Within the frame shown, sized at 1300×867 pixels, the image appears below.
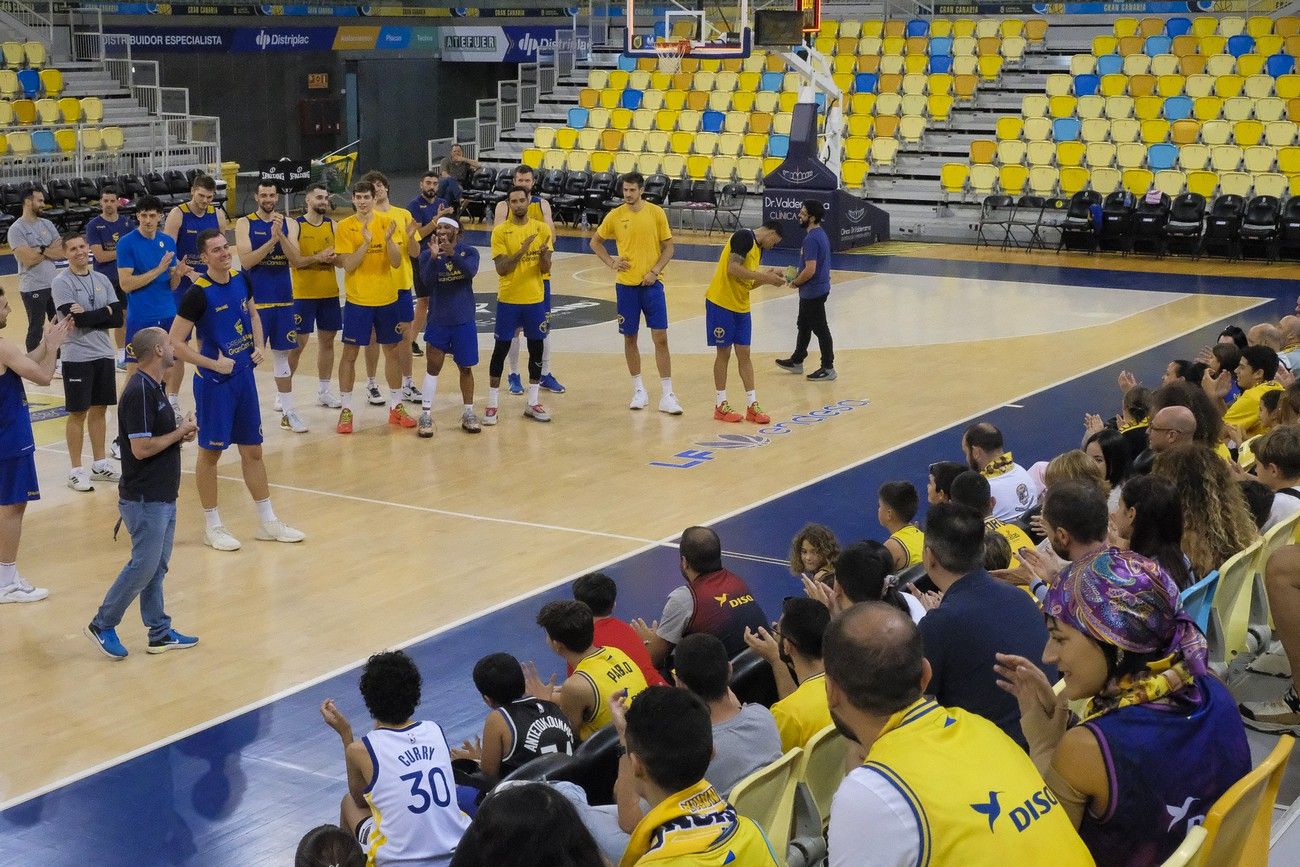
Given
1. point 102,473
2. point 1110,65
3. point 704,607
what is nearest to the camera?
point 704,607

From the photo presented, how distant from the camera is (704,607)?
18.5 ft

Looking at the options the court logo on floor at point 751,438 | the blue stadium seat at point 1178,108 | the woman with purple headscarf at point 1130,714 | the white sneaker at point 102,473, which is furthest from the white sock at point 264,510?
the blue stadium seat at point 1178,108

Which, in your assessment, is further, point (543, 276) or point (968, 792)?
point (543, 276)

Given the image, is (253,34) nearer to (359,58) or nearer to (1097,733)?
(359,58)

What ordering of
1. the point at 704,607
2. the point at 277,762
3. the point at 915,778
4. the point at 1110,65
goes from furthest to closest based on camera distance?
the point at 1110,65, the point at 277,762, the point at 704,607, the point at 915,778

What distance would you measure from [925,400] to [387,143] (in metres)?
24.4

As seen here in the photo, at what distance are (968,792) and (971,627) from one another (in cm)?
145

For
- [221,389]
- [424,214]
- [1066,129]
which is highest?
[1066,129]

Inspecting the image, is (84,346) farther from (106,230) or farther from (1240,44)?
(1240,44)

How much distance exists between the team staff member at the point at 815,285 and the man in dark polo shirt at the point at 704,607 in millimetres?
7178

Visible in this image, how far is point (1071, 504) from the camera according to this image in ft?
16.1

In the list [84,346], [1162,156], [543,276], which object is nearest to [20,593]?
[84,346]

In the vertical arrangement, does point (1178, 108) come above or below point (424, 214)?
above

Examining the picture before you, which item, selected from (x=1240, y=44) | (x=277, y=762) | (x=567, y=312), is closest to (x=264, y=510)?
(x=277, y=762)
